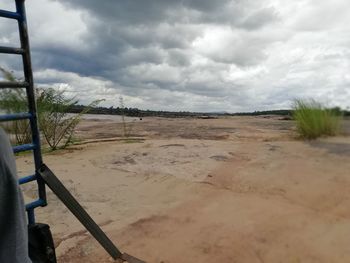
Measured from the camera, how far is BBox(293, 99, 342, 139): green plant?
689 centimetres

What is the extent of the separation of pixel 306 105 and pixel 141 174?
4.12 metres

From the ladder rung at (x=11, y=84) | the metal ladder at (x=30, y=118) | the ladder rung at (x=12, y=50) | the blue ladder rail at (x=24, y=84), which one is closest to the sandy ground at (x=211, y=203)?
the metal ladder at (x=30, y=118)

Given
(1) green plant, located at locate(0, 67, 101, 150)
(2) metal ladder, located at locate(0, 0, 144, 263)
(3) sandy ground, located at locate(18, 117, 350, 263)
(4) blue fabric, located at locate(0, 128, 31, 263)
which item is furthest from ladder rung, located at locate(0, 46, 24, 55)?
(1) green plant, located at locate(0, 67, 101, 150)

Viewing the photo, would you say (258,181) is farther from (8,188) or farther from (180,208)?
(8,188)

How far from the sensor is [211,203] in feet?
12.5

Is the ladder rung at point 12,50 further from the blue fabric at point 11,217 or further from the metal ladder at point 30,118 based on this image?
the blue fabric at point 11,217

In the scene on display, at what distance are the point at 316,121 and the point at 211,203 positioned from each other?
3.86 metres

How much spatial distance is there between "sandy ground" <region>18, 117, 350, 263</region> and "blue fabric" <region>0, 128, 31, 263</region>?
68.3 inches

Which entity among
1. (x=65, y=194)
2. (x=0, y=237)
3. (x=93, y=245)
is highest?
(x=0, y=237)

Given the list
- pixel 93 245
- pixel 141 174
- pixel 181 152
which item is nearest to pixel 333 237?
pixel 93 245

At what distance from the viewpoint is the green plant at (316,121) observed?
6895 millimetres

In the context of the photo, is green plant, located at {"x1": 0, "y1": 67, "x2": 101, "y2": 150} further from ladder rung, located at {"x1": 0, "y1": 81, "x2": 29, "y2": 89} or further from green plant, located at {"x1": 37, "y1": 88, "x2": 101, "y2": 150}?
ladder rung, located at {"x1": 0, "y1": 81, "x2": 29, "y2": 89}

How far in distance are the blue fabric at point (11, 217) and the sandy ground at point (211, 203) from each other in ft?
5.69

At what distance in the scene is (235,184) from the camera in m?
4.37
